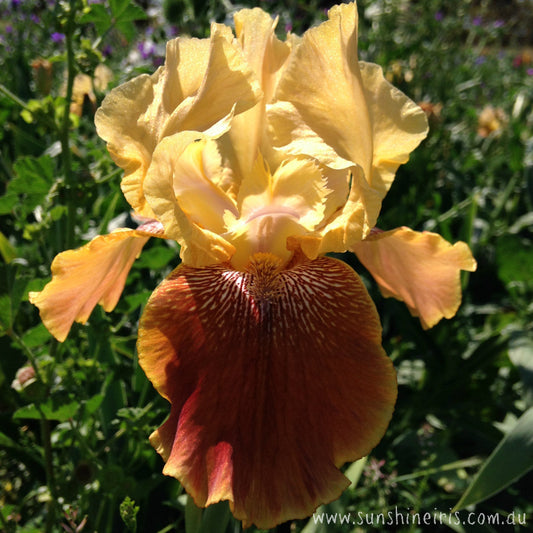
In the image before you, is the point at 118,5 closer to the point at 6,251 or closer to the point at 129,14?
the point at 129,14

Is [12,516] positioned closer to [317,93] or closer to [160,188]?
[160,188]

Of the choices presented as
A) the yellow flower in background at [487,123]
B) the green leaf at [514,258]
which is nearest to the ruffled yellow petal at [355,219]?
the green leaf at [514,258]

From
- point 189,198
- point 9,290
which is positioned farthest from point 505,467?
point 9,290

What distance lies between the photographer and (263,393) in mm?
965

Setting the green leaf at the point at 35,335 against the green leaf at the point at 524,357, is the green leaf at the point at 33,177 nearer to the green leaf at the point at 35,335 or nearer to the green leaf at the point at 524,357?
the green leaf at the point at 35,335

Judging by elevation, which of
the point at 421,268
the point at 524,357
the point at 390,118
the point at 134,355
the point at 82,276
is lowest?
the point at 524,357

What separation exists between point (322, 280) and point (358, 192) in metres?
0.19

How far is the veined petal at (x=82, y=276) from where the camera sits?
1.10 metres

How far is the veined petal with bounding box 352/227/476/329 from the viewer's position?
1.24 m

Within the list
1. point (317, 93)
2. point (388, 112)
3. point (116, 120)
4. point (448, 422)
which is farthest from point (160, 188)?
point (448, 422)

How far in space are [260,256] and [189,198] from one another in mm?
189

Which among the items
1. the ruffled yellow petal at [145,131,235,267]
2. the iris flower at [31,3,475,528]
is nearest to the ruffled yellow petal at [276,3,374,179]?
the iris flower at [31,3,475,528]

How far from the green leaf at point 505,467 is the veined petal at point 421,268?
0.34 m

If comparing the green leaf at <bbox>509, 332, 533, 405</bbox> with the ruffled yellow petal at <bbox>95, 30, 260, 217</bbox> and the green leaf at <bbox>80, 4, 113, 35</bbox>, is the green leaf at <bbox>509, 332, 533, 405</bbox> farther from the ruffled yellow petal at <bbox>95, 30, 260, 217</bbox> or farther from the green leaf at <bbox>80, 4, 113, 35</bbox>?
the green leaf at <bbox>80, 4, 113, 35</bbox>
